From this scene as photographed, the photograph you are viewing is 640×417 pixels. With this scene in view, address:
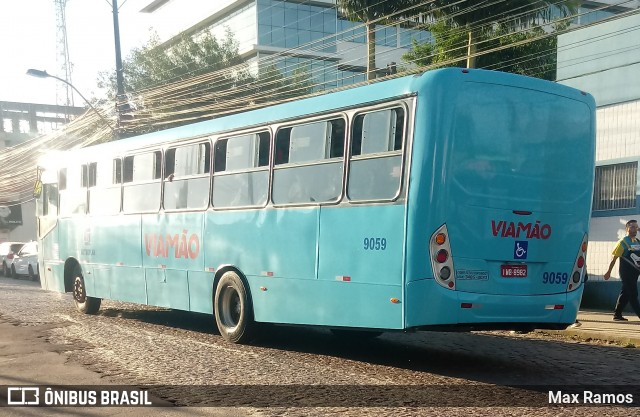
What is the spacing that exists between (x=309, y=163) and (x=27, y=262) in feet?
89.1

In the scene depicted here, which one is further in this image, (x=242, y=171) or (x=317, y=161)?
(x=242, y=171)

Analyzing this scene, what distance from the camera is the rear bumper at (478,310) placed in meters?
8.22

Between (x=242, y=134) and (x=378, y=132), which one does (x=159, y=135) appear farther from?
(x=378, y=132)

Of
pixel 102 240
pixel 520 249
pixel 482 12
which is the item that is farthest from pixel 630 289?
pixel 482 12

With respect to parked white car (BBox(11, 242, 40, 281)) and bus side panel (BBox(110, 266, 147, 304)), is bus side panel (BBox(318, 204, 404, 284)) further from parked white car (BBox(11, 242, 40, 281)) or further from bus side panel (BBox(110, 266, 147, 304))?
parked white car (BBox(11, 242, 40, 281))

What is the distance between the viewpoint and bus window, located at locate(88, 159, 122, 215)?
15.0m

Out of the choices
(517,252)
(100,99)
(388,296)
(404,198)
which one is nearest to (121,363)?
(388,296)

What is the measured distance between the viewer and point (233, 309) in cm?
1163

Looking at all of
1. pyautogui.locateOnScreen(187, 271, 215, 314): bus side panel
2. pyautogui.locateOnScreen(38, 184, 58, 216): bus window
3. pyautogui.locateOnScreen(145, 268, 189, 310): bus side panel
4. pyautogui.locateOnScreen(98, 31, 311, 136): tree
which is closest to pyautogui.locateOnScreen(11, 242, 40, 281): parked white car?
pyautogui.locateOnScreen(98, 31, 311, 136): tree

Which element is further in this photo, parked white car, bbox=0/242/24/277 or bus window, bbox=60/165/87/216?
parked white car, bbox=0/242/24/277

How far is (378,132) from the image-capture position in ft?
29.4

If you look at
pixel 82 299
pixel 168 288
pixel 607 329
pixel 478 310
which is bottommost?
pixel 82 299

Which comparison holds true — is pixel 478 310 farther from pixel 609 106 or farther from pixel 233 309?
pixel 609 106

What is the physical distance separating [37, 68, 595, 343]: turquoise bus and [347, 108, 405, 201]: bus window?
19mm
